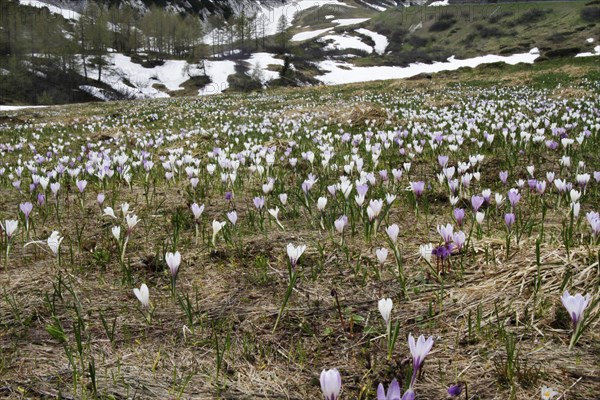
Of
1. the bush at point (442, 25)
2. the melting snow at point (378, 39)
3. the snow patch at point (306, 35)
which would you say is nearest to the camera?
the melting snow at point (378, 39)

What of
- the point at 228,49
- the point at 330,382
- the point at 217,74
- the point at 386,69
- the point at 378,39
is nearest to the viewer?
the point at 330,382

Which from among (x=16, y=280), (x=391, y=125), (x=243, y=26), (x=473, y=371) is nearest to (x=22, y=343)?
(x=16, y=280)

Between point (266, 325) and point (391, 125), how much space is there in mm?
8977

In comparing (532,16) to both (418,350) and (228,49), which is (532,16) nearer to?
(228,49)

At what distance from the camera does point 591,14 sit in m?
105

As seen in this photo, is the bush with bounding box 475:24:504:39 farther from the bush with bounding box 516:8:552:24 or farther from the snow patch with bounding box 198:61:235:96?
the snow patch with bounding box 198:61:235:96

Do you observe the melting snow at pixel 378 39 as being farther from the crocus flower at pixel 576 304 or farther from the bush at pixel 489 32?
the crocus flower at pixel 576 304

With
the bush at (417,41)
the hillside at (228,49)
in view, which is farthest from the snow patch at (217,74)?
the bush at (417,41)

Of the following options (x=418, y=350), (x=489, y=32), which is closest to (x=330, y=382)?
(x=418, y=350)

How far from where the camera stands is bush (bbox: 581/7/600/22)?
10338 cm

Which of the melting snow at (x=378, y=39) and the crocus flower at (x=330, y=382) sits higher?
the melting snow at (x=378, y=39)

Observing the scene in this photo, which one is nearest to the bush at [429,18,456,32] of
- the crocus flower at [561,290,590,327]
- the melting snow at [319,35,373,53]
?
the melting snow at [319,35,373,53]

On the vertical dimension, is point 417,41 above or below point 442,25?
below

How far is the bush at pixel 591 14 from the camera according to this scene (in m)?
103
